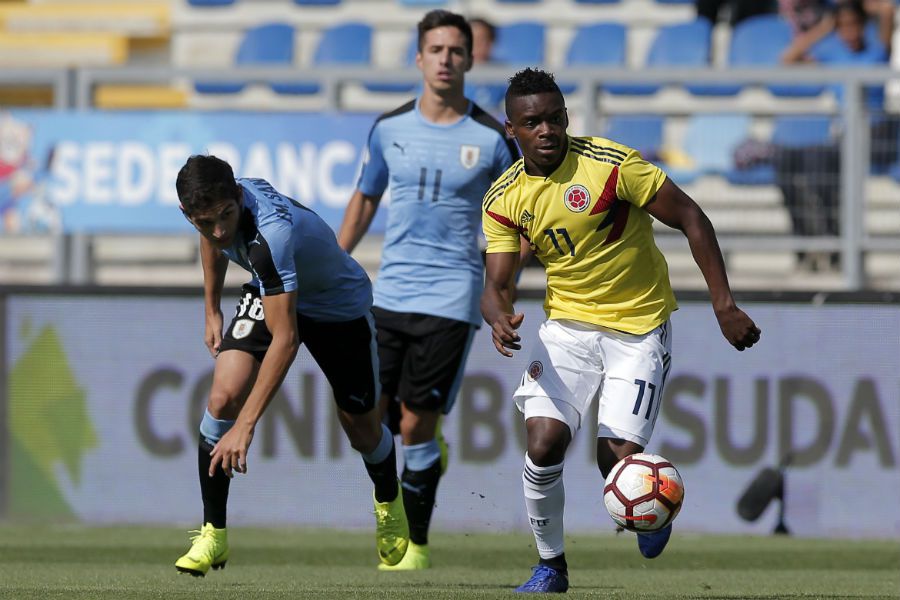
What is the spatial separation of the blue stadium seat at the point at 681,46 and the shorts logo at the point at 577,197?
7.45 metres

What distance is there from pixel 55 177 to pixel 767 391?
5251 mm

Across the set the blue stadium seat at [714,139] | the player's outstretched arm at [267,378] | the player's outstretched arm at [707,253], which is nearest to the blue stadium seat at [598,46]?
the blue stadium seat at [714,139]

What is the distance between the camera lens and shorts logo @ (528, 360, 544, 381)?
22.1 ft

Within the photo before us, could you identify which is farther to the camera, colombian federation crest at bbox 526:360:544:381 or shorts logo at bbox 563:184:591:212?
colombian federation crest at bbox 526:360:544:381

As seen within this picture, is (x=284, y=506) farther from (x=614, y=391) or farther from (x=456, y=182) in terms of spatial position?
(x=614, y=391)

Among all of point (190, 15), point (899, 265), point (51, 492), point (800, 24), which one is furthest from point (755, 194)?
point (190, 15)

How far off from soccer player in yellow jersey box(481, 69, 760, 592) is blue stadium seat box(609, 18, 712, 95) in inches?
286

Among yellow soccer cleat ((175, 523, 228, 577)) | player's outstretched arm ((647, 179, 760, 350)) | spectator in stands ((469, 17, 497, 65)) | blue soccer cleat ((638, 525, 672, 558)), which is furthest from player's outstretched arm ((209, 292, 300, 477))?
spectator in stands ((469, 17, 497, 65))

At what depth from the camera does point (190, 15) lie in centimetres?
1560

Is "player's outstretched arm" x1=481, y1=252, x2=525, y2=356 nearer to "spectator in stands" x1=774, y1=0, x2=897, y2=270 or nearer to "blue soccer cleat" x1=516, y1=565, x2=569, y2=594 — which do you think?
"blue soccer cleat" x1=516, y1=565, x2=569, y2=594

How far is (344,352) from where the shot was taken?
7.43m

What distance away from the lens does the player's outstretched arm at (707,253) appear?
6.11 metres

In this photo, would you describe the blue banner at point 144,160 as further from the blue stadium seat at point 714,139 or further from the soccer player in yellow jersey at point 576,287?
the soccer player in yellow jersey at point 576,287

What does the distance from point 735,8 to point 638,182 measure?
907cm
